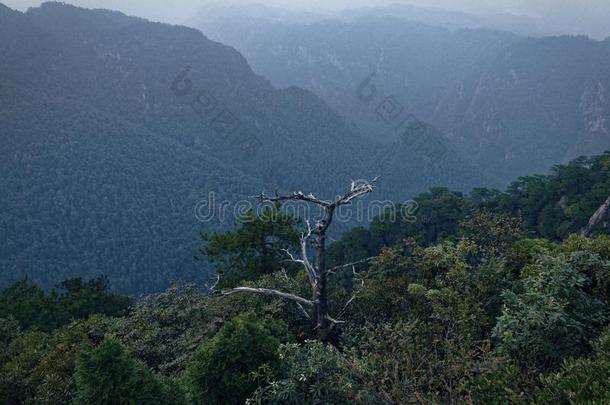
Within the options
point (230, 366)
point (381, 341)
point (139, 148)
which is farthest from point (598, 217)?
point (139, 148)

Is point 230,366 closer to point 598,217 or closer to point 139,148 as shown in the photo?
point 598,217

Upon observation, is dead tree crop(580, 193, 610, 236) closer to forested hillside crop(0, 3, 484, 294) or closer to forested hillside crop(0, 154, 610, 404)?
forested hillside crop(0, 154, 610, 404)

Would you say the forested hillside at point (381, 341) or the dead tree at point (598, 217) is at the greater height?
the forested hillside at point (381, 341)

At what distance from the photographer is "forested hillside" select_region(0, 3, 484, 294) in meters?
78.6

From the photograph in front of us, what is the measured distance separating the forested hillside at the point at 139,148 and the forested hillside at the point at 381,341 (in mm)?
62138

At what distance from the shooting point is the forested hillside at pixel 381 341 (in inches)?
276

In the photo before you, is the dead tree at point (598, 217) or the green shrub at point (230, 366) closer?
the green shrub at point (230, 366)

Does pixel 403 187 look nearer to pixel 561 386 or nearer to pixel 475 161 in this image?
pixel 475 161

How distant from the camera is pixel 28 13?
168 metres

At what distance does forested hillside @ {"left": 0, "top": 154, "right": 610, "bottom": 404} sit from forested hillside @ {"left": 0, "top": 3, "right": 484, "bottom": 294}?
2446 inches

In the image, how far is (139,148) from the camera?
10744 cm

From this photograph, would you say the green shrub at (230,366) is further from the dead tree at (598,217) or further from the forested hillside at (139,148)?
the forested hillside at (139,148)

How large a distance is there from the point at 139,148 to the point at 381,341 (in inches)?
4256

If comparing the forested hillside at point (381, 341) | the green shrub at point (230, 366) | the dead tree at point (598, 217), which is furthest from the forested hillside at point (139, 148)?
the green shrub at point (230, 366)
